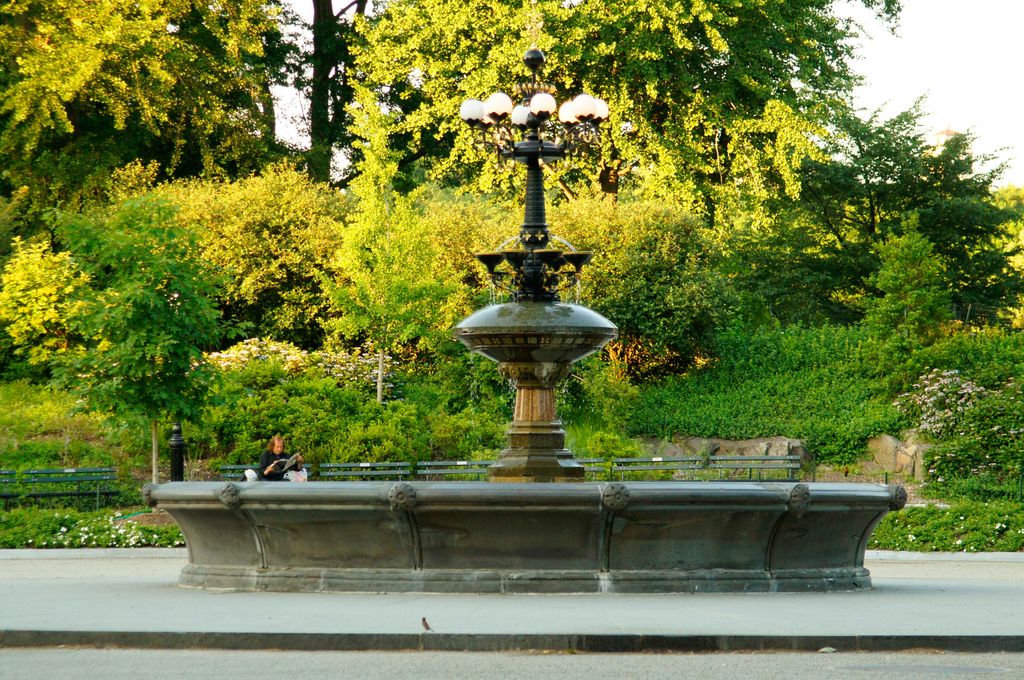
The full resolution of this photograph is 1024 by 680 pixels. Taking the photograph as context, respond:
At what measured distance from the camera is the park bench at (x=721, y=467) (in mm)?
25656

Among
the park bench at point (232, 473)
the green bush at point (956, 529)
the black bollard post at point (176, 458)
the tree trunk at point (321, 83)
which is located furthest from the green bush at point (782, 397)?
the tree trunk at point (321, 83)

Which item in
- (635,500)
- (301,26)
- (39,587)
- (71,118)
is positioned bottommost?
(39,587)

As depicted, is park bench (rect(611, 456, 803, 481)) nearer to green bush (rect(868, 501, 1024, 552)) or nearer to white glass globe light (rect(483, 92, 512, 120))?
green bush (rect(868, 501, 1024, 552))

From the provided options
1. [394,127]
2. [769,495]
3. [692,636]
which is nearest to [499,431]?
[394,127]

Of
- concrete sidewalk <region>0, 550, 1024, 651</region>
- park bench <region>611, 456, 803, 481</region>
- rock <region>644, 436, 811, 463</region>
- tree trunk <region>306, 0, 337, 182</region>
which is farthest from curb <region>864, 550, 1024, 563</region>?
tree trunk <region>306, 0, 337, 182</region>

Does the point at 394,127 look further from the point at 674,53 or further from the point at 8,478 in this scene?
the point at 8,478

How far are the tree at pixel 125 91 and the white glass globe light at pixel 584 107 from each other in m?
20.5

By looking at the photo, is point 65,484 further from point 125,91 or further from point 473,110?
point 125,91

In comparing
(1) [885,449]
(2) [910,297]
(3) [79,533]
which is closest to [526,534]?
(3) [79,533]

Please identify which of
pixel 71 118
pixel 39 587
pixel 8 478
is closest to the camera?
pixel 39 587

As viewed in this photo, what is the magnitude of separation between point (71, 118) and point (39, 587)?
27039 mm

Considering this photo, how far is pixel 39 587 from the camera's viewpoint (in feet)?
42.6

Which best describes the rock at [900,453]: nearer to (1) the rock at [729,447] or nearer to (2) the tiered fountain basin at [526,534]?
(1) the rock at [729,447]

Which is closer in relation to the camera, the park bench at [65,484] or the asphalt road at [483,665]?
the asphalt road at [483,665]
